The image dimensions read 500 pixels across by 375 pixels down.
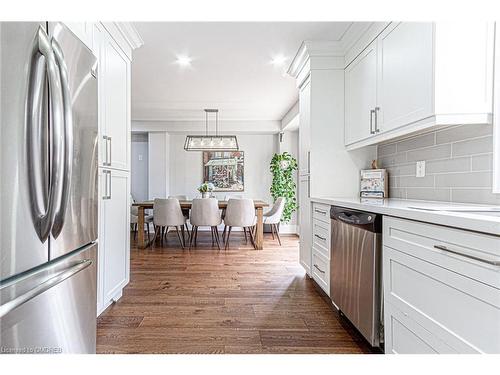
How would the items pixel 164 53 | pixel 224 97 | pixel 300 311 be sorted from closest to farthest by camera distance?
pixel 300 311
pixel 164 53
pixel 224 97

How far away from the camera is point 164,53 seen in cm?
328

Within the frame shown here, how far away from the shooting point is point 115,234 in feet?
7.96

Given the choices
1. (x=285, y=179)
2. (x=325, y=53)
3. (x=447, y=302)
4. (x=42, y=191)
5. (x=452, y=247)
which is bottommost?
(x=447, y=302)

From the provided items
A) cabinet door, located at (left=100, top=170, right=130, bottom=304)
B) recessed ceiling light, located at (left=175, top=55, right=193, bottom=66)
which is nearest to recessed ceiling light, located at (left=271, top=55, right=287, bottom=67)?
recessed ceiling light, located at (left=175, top=55, right=193, bottom=66)

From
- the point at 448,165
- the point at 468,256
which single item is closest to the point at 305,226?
the point at 448,165

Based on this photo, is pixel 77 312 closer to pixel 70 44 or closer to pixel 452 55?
pixel 70 44

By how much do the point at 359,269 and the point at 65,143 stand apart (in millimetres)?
1645

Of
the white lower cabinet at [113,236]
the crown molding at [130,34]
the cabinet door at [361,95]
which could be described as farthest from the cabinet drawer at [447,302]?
the crown molding at [130,34]

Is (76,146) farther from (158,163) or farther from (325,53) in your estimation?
(158,163)

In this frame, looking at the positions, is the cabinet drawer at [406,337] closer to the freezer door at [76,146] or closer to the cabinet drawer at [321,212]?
the cabinet drawer at [321,212]

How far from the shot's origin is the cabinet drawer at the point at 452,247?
915 mm
